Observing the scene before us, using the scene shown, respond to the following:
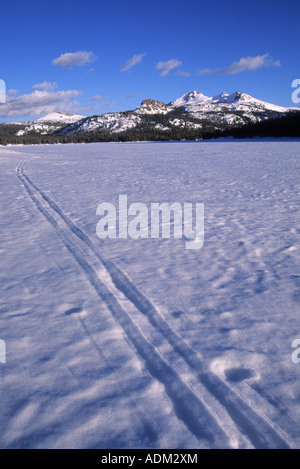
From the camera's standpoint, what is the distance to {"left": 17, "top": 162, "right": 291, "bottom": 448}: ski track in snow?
2188 mm

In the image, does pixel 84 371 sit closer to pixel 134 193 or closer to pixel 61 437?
pixel 61 437

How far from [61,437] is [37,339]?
1.33 metres

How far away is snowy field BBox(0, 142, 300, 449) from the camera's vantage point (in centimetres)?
226

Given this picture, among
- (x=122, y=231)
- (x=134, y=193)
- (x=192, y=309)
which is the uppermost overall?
(x=134, y=193)

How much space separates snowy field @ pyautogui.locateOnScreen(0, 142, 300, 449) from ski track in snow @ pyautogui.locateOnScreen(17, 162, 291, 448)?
10mm

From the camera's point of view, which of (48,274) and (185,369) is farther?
(48,274)

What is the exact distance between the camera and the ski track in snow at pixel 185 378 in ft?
7.18

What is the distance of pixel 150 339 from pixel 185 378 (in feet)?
2.14

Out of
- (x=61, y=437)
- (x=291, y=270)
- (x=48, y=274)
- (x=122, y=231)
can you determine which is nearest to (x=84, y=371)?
(x=61, y=437)

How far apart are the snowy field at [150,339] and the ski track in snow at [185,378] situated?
1 cm

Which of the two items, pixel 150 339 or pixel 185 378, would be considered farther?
pixel 150 339

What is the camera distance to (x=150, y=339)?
3184mm

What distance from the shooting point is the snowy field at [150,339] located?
7.41 ft

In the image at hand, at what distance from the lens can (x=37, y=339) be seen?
3273mm
